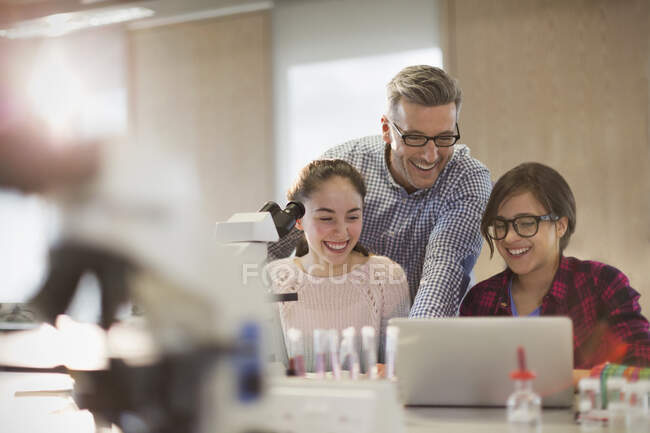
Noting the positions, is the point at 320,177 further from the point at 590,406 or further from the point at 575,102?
the point at 575,102

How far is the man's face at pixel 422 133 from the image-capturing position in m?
1.98

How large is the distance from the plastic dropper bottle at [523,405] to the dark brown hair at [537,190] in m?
0.79

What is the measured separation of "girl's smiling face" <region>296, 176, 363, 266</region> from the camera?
6.63 feet

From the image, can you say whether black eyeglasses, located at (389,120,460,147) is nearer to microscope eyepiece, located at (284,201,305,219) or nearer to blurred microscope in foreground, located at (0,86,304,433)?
microscope eyepiece, located at (284,201,305,219)

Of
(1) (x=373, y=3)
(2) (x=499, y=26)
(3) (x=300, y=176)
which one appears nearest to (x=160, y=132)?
(1) (x=373, y=3)

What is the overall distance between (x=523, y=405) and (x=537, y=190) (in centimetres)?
88

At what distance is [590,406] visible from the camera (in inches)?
44.5

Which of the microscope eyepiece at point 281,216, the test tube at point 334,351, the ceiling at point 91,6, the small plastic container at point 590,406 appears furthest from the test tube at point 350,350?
the ceiling at point 91,6

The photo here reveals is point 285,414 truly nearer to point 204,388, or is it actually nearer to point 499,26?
point 204,388

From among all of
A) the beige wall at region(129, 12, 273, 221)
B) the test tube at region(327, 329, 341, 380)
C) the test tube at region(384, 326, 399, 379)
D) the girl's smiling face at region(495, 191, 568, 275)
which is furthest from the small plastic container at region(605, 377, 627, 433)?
the beige wall at region(129, 12, 273, 221)

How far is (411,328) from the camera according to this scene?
1244 millimetres

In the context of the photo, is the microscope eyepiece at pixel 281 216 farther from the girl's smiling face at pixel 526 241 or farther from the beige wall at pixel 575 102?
the beige wall at pixel 575 102

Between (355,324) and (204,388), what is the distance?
136 cm

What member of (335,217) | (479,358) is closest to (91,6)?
Result: (335,217)
